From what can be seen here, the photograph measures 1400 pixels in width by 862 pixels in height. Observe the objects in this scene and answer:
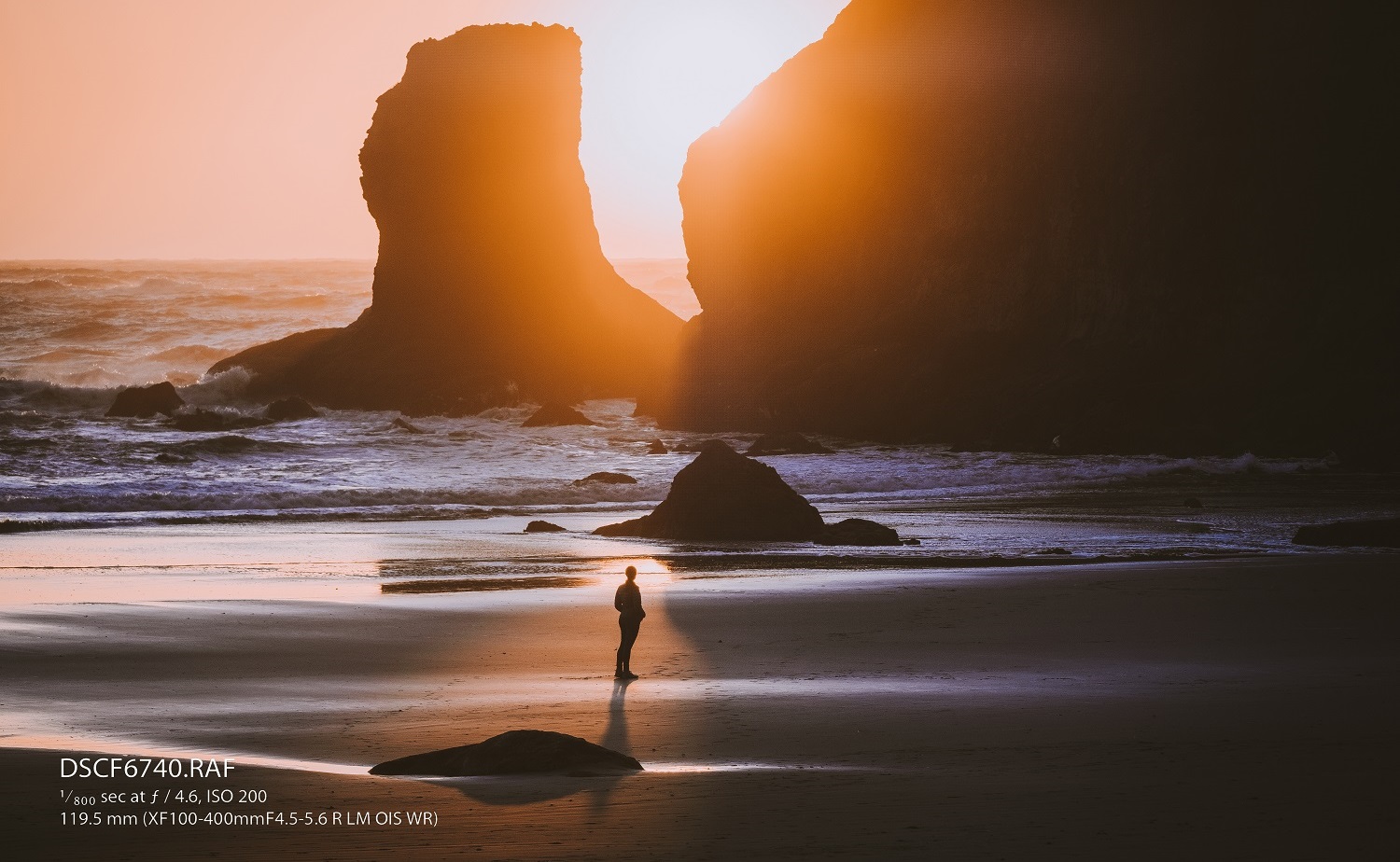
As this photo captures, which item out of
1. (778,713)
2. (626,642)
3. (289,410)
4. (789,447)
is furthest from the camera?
(289,410)

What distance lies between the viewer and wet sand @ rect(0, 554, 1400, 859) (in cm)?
619

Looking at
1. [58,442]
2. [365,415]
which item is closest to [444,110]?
[365,415]

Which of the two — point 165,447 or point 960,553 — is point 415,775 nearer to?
point 960,553

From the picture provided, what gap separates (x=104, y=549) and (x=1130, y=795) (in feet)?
56.2

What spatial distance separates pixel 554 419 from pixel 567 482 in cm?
2109

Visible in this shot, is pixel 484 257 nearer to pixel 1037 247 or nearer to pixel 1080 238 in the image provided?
pixel 1037 247

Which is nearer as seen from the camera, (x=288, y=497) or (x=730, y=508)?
(x=730, y=508)

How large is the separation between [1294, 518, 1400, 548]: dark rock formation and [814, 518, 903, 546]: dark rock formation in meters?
5.72

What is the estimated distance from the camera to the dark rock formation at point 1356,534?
18750 millimetres

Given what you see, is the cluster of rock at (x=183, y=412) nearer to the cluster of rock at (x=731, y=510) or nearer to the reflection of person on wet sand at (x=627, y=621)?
the cluster of rock at (x=731, y=510)

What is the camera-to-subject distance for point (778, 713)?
355 inches

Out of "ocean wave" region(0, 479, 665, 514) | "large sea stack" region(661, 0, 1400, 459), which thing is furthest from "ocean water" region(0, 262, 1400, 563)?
"large sea stack" region(661, 0, 1400, 459)

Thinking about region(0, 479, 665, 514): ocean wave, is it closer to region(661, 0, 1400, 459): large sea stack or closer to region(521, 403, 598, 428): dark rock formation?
Result: region(661, 0, 1400, 459): large sea stack

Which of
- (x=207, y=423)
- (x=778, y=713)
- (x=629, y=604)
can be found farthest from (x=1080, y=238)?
(x=778, y=713)
